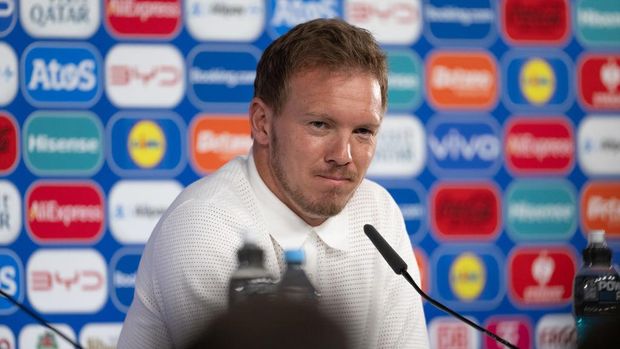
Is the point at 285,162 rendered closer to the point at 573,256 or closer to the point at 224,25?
the point at 224,25

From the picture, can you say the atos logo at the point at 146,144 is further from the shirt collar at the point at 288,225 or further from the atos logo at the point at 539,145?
the shirt collar at the point at 288,225

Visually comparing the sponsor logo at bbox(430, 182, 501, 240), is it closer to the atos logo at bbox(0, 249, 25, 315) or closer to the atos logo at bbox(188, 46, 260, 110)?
the atos logo at bbox(188, 46, 260, 110)

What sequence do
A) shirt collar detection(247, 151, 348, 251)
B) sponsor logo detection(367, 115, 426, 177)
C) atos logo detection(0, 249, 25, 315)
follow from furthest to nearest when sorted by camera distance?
sponsor logo detection(367, 115, 426, 177) → atos logo detection(0, 249, 25, 315) → shirt collar detection(247, 151, 348, 251)


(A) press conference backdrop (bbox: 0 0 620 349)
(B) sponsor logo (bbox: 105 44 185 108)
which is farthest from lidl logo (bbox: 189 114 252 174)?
(B) sponsor logo (bbox: 105 44 185 108)

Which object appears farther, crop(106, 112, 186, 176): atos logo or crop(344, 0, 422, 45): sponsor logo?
crop(344, 0, 422, 45): sponsor logo

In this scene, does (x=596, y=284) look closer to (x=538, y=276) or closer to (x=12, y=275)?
(x=538, y=276)

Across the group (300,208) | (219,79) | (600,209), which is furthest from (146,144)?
(600,209)

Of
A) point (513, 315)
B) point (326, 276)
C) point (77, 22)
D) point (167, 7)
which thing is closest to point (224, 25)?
point (167, 7)

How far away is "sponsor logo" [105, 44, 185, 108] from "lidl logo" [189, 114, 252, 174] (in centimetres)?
12

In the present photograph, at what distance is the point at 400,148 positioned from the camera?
3457 millimetres

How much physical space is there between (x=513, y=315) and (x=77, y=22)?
5.86 ft

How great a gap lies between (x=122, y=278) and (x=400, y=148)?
1022 millimetres

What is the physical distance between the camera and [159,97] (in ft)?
10.9

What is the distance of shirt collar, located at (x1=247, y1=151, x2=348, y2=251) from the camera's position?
73.5 inches
